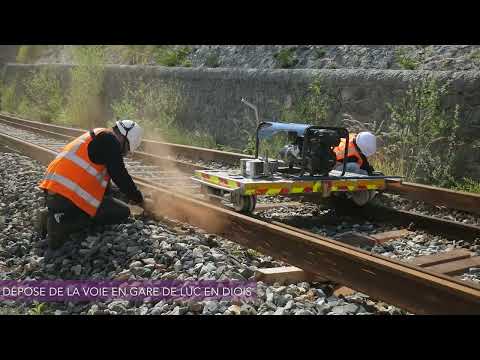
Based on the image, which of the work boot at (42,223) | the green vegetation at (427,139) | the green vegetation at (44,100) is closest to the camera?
the work boot at (42,223)

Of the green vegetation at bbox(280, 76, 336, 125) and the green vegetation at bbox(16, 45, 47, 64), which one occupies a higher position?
the green vegetation at bbox(16, 45, 47, 64)

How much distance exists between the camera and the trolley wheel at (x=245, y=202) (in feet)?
21.0

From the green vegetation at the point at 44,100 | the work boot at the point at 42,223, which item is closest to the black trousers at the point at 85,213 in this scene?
Answer: the work boot at the point at 42,223

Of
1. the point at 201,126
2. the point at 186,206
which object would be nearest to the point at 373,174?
the point at 186,206

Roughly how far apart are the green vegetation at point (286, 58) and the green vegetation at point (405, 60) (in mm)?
2933

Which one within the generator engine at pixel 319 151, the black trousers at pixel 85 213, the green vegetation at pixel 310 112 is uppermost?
the green vegetation at pixel 310 112

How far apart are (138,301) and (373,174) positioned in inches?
160

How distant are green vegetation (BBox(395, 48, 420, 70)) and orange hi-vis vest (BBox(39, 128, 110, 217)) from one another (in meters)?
7.89

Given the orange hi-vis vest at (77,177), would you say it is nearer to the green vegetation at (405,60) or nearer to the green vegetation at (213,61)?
the green vegetation at (405,60)

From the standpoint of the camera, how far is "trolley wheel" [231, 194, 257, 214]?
639 cm

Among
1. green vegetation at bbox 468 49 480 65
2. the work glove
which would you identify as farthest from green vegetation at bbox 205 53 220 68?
the work glove

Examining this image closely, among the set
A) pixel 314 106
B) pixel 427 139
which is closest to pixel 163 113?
pixel 314 106

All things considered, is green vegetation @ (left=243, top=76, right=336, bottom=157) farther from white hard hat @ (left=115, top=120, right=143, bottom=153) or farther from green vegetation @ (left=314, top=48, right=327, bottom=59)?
white hard hat @ (left=115, top=120, right=143, bottom=153)

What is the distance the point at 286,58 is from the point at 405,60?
3.87 m
